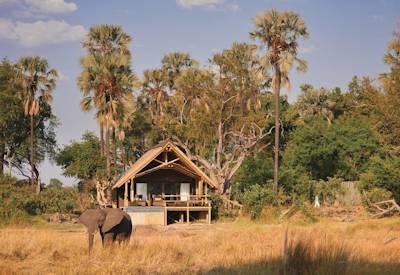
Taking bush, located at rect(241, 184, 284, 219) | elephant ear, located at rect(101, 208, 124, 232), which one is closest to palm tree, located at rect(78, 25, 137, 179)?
bush, located at rect(241, 184, 284, 219)

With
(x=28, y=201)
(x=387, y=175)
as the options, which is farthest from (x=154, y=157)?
(x=387, y=175)

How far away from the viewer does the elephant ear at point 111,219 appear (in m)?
15.7

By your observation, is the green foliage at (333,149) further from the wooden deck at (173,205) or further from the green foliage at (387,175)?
the wooden deck at (173,205)

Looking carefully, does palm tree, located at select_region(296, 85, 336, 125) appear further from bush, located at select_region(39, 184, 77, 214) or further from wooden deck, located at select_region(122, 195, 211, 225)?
bush, located at select_region(39, 184, 77, 214)

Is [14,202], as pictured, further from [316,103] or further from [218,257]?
[316,103]

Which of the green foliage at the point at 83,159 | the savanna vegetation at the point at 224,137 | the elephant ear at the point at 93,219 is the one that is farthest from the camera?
the green foliage at the point at 83,159

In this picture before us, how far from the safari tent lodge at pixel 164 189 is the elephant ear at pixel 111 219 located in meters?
18.4

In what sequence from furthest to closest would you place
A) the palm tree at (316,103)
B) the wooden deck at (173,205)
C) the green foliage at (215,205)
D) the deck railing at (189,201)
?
the palm tree at (316,103), the green foliage at (215,205), the deck railing at (189,201), the wooden deck at (173,205)

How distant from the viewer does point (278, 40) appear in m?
40.4

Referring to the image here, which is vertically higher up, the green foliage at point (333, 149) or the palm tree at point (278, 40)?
the palm tree at point (278, 40)

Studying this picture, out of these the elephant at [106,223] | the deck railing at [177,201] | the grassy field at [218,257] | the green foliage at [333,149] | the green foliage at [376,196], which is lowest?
the grassy field at [218,257]

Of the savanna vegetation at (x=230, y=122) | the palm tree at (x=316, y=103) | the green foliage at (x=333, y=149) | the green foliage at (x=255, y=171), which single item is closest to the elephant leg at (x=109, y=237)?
the savanna vegetation at (x=230, y=122)

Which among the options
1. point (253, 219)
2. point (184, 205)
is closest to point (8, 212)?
point (184, 205)

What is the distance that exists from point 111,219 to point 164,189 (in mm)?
23665
